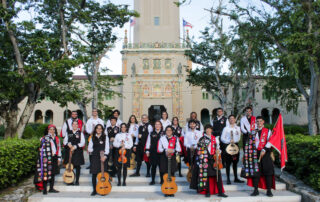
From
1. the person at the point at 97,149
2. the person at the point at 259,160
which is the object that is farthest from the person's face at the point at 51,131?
the person at the point at 259,160

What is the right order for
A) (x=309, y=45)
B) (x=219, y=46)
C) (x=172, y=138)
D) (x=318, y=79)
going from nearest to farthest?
(x=172, y=138), (x=309, y=45), (x=318, y=79), (x=219, y=46)

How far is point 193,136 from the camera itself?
769cm

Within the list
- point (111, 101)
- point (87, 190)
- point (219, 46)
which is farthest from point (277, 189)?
point (111, 101)

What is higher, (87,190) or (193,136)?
(193,136)

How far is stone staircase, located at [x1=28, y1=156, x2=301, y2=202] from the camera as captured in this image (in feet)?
21.3

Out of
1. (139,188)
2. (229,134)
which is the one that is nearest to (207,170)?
(229,134)

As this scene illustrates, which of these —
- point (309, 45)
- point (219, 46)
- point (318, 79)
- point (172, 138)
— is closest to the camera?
point (172, 138)

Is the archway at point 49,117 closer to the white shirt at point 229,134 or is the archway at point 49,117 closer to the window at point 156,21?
the window at point 156,21

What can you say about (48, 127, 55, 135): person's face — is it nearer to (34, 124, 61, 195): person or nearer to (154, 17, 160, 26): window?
(34, 124, 61, 195): person

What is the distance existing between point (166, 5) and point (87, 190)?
29002 mm

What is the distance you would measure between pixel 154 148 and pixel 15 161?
3.66 metres

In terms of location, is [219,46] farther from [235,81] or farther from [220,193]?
[220,193]

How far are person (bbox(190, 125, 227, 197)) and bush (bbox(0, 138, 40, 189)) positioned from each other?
15.1 ft

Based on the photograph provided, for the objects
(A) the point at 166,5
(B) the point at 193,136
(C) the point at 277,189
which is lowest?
(C) the point at 277,189
